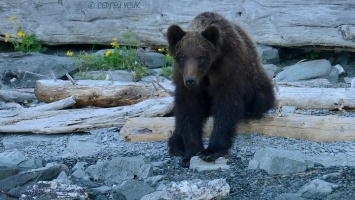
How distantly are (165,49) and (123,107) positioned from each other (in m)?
3.72

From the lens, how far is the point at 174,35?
275 inches

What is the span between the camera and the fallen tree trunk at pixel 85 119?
8398mm

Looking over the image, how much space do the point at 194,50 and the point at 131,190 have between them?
1.50 metres

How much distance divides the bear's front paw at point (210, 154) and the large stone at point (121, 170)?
0.51 meters

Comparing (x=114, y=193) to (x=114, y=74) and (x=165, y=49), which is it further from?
(x=165, y=49)

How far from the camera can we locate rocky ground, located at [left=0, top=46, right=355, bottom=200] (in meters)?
6.12

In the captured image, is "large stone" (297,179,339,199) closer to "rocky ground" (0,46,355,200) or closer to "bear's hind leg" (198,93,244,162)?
"rocky ground" (0,46,355,200)

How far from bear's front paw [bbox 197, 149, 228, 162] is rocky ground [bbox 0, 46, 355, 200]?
68 mm

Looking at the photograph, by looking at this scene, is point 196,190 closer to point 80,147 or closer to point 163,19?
point 80,147

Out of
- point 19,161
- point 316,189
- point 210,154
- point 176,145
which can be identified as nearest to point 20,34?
point 19,161

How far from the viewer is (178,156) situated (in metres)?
7.46

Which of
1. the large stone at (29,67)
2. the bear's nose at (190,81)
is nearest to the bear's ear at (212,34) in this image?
the bear's nose at (190,81)

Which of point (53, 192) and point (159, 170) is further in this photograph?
point (159, 170)

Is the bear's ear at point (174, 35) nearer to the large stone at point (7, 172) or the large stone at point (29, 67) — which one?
the large stone at point (7, 172)
